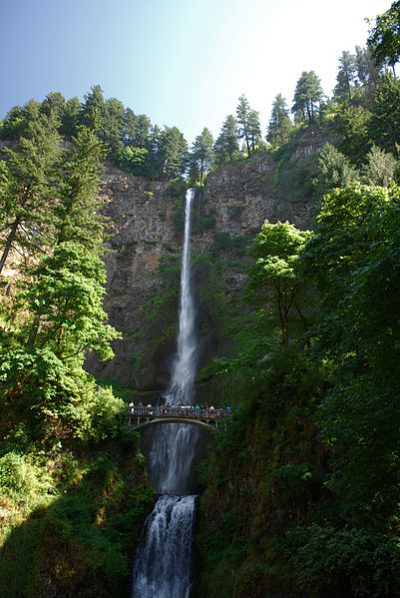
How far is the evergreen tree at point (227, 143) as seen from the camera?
2282 inches

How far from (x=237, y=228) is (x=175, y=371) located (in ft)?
70.2

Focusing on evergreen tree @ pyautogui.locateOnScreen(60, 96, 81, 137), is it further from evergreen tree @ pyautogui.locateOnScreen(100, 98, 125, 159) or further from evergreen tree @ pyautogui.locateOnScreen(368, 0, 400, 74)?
→ evergreen tree @ pyautogui.locateOnScreen(368, 0, 400, 74)

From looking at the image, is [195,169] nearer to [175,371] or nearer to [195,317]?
→ [195,317]

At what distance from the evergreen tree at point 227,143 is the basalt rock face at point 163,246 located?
16.3 ft

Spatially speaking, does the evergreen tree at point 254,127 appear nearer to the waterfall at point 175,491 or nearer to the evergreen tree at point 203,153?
the evergreen tree at point 203,153

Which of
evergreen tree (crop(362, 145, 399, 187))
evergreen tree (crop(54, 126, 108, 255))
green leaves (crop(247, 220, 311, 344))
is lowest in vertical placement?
green leaves (crop(247, 220, 311, 344))

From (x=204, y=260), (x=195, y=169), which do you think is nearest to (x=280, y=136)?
(x=195, y=169)

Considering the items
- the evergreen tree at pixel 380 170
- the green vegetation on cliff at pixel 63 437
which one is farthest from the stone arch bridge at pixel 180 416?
the evergreen tree at pixel 380 170

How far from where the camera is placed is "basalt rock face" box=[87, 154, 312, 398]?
38.4 m

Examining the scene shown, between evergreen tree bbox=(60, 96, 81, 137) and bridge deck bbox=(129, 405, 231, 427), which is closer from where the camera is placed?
bridge deck bbox=(129, 405, 231, 427)

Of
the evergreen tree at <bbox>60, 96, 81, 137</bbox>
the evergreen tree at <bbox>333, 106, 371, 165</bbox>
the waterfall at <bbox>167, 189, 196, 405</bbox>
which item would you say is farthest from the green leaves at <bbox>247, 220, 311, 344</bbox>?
the evergreen tree at <bbox>60, 96, 81, 137</bbox>

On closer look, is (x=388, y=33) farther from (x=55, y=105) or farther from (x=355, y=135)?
(x=55, y=105)

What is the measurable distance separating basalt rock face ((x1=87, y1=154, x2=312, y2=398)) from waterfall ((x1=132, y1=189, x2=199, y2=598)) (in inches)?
47.5

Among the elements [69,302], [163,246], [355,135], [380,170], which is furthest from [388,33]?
[163,246]
